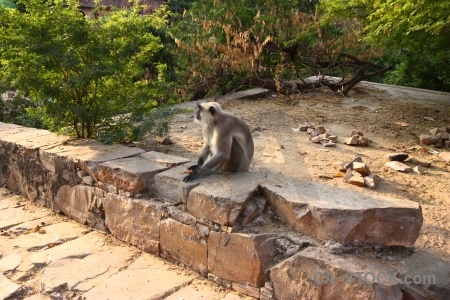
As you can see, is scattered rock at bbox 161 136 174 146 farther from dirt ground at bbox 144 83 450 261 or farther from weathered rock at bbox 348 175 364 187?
weathered rock at bbox 348 175 364 187

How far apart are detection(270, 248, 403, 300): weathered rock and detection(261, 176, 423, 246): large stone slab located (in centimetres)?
17

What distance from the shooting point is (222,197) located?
3.24 metres

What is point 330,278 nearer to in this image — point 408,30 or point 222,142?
point 222,142

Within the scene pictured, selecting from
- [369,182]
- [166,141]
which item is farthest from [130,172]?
[369,182]

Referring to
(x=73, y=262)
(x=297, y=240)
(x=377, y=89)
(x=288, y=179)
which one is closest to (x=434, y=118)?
(x=377, y=89)

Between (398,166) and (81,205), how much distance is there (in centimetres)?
358

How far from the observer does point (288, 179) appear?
11.9ft

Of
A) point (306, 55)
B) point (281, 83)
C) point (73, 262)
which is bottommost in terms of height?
point (73, 262)

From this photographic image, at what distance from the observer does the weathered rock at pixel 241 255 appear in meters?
3.06

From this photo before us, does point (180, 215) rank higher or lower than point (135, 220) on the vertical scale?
higher

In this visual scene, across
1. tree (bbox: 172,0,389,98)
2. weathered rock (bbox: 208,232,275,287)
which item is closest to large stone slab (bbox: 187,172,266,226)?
weathered rock (bbox: 208,232,275,287)

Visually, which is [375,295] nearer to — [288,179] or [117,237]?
[288,179]

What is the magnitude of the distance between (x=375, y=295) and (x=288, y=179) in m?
1.33

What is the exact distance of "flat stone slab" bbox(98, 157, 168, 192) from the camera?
388 cm
